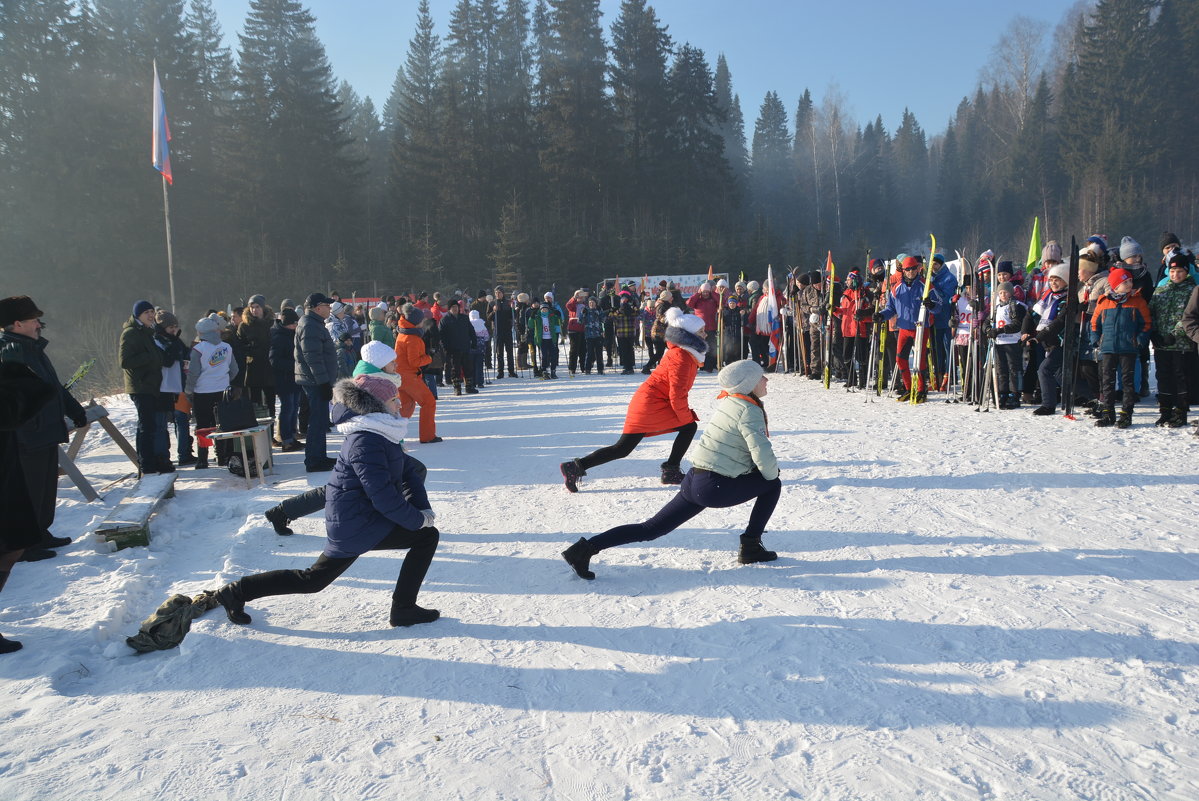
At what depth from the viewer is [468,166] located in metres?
42.4

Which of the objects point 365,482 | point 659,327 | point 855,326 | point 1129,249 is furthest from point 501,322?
point 365,482

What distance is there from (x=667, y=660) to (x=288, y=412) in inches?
273

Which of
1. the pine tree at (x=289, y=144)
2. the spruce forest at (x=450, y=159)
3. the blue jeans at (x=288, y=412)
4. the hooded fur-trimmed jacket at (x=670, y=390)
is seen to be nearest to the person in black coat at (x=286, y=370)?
the blue jeans at (x=288, y=412)

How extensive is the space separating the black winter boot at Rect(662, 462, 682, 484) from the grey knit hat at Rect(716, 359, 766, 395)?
2223 mm

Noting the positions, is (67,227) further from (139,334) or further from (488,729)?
(488,729)

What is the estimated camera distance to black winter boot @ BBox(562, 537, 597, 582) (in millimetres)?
4320

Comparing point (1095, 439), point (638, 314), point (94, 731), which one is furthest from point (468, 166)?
point (94, 731)

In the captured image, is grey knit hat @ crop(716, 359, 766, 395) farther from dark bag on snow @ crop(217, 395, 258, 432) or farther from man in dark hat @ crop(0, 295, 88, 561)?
dark bag on snow @ crop(217, 395, 258, 432)

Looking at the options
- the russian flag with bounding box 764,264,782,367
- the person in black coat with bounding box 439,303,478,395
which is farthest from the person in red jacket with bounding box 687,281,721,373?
the person in black coat with bounding box 439,303,478,395

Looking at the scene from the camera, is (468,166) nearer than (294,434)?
No

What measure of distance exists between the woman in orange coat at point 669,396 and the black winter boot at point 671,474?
0.24 m

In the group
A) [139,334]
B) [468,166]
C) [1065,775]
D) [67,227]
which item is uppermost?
[468,166]

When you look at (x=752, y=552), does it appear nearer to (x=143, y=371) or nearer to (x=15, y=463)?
(x=15, y=463)

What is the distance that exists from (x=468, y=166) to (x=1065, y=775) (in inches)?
1721
